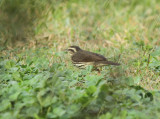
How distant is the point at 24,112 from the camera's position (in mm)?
4102

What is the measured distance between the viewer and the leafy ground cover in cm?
415

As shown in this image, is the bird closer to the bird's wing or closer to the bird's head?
the bird's wing

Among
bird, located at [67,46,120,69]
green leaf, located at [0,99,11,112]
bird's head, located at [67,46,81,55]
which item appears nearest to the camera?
green leaf, located at [0,99,11,112]

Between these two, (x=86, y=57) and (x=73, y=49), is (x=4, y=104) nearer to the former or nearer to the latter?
(x=86, y=57)

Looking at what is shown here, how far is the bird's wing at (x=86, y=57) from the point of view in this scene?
6.65 m

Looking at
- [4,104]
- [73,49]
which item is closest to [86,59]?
[73,49]

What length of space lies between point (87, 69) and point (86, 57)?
0.55m

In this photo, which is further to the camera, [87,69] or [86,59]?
[86,59]

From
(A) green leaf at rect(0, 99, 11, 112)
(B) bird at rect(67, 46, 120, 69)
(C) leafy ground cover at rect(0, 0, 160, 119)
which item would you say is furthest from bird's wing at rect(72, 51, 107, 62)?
(A) green leaf at rect(0, 99, 11, 112)

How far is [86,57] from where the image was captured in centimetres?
687

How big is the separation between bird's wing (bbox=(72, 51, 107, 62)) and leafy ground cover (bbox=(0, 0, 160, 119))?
0.70ft

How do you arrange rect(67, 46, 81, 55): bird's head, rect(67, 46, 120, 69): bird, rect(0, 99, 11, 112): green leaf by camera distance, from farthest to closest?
1. rect(67, 46, 81, 55): bird's head
2. rect(67, 46, 120, 69): bird
3. rect(0, 99, 11, 112): green leaf

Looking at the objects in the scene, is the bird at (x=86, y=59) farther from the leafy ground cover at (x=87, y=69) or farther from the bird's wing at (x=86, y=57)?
the leafy ground cover at (x=87, y=69)

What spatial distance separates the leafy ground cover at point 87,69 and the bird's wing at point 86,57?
0.21 m
